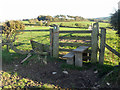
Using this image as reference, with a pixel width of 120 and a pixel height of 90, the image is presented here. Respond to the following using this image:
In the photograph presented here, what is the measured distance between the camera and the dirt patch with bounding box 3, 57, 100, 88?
4.06 meters

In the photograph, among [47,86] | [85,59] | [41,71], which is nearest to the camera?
[47,86]

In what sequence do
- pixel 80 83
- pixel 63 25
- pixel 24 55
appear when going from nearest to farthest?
1. pixel 80 83
2. pixel 24 55
3. pixel 63 25

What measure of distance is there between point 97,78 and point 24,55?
378cm

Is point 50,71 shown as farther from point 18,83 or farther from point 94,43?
point 94,43

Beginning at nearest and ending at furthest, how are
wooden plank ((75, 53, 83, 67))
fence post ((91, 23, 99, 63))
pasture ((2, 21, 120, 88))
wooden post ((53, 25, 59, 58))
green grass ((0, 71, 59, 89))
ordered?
green grass ((0, 71, 59, 89)) < pasture ((2, 21, 120, 88)) < wooden plank ((75, 53, 83, 67)) < fence post ((91, 23, 99, 63)) < wooden post ((53, 25, 59, 58))

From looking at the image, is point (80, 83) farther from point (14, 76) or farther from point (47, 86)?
point (14, 76)

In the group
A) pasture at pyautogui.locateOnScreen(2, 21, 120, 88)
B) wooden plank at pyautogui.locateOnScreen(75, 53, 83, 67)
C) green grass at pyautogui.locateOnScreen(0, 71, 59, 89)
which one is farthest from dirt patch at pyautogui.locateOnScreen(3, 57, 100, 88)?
wooden plank at pyautogui.locateOnScreen(75, 53, 83, 67)

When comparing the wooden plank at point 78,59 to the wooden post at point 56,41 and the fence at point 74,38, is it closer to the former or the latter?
the fence at point 74,38

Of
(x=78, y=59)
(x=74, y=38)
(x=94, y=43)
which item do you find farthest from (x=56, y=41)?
(x=94, y=43)

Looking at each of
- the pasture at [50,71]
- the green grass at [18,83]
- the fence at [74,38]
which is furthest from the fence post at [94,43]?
the green grass at [18,83]

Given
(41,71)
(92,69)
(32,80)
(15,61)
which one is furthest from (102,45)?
(15,61)

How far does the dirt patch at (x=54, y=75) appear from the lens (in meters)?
4.06

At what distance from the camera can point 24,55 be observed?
6.62 metres

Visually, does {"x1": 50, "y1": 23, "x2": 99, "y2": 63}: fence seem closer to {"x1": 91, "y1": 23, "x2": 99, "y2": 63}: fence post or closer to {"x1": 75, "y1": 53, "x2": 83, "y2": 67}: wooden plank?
{"x1": 91, "y1": 23, "x2": 99, "y2": 63}: fence post
